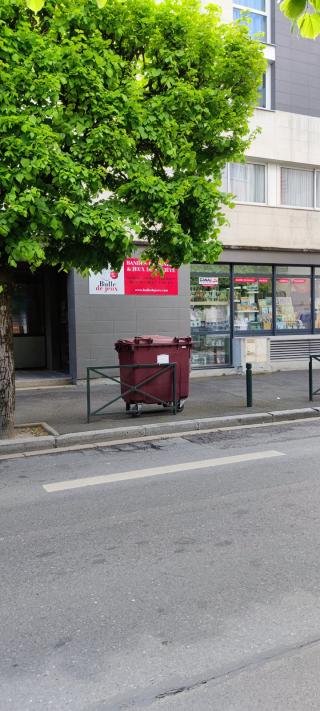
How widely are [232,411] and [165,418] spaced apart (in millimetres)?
1331

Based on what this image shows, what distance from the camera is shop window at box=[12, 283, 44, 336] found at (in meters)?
15.5

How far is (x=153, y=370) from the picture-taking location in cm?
962

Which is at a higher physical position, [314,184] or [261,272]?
[314,184]

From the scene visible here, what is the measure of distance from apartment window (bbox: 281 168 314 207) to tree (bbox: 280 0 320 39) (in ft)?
44.8

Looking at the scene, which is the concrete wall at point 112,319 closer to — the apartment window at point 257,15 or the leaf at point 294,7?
the apartment window at point 257,15

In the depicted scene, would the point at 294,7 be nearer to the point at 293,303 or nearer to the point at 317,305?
the point at 293,303

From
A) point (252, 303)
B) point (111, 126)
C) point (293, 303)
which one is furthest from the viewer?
point (293, 303)

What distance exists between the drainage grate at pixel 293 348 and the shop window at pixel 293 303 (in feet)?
1.79

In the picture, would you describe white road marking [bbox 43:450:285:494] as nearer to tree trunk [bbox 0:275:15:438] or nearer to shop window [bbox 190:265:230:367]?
tree trunk [bbox 0:275:15:438]

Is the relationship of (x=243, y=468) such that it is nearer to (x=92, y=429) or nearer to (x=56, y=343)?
(x=92, y=429)

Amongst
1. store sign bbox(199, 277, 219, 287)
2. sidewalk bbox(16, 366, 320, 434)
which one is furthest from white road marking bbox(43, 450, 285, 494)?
store sign bbox(199, 277, 219, 287)

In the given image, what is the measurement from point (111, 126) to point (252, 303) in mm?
9855

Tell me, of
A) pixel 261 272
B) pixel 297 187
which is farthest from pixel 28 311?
pixel 297 187

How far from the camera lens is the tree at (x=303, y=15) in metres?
3.29
